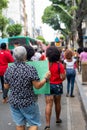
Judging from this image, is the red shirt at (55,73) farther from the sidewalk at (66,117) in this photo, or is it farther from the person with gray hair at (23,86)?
the person with gray hair at (23,86)

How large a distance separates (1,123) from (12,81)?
11.6 feet

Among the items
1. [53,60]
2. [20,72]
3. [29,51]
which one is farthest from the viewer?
[29,51]

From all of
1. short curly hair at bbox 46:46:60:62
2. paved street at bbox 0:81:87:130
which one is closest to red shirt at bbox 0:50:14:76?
paved street at bbox 0:81:87:130

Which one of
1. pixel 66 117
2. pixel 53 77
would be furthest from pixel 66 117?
pixel 53 77

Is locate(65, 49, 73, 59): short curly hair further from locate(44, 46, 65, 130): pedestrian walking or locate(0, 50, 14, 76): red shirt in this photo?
locate(44, 46, 65, 130): pedestrian walking

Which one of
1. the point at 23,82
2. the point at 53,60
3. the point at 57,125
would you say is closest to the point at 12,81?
the point at 23,82

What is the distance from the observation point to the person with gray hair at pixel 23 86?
19.9 ft

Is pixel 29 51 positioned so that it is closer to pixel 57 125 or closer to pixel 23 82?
pixel 57 125

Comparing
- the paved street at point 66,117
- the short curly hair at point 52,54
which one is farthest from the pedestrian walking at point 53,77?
the paved street at point 66,117

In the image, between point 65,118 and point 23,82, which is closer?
point 23,82

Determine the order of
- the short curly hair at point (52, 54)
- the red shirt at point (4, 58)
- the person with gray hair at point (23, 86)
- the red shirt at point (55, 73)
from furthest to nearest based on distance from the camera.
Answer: the red shirt at point (4, 58) → the red shirt at point (55, 73) → the short curly hair at point (52, 54) → the person with gray hair at point (23, 86)

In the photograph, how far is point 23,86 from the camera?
609 centimetres

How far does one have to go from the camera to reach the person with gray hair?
19.9ft

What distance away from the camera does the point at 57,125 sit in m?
9.24
